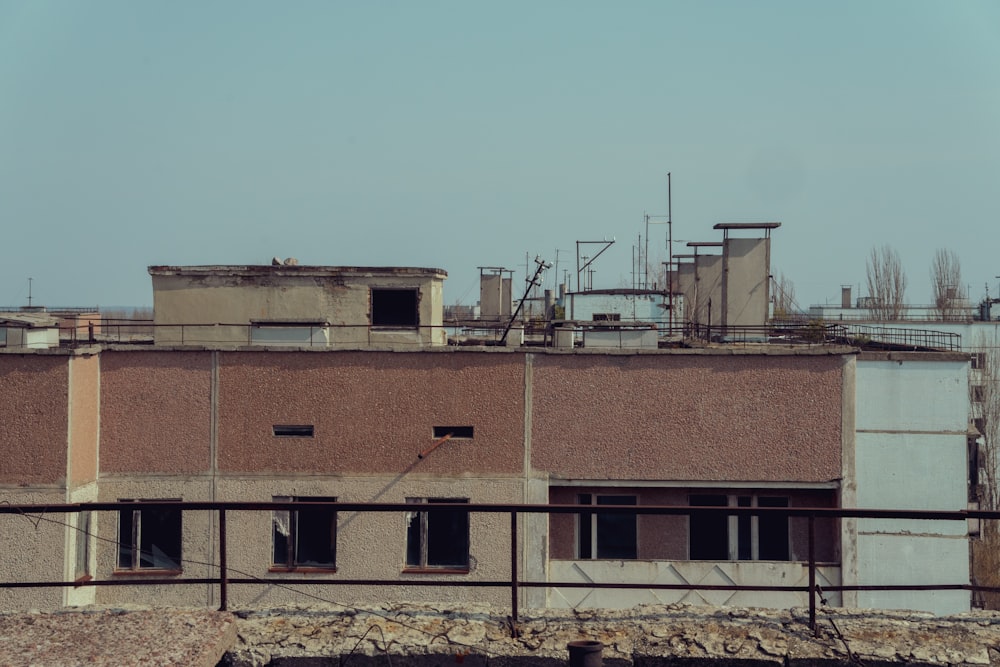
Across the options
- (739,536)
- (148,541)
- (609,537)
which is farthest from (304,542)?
(739,536)

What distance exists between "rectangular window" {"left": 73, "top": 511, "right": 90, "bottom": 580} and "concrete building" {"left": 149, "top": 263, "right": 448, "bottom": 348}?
567 centimetres

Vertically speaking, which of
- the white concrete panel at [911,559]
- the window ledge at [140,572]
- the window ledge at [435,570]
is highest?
the window ledge at [435,570]

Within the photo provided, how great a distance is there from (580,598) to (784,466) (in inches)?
187

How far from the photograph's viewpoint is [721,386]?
18.8 metres

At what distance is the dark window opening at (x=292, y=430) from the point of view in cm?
1895

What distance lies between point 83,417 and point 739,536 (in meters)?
12.7

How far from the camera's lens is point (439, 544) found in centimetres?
1838

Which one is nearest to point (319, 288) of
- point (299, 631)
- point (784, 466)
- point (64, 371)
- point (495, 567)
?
point (64, 371)

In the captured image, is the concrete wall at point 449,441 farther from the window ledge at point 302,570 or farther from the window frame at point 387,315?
the window frame at point 387,315

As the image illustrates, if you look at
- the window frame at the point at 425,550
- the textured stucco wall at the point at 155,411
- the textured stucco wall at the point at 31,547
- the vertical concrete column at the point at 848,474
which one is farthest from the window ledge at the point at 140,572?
the vertical concrete column at the point at 848,474

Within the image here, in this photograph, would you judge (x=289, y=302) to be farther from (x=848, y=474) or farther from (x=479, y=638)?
(x=479, y=638)

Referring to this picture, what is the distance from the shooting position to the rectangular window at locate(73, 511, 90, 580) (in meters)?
18.3

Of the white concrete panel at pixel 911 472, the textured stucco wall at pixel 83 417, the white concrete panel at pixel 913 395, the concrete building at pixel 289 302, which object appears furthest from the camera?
the concrete building at pixel 289 302

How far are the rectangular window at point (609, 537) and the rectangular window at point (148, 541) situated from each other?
774 cm
